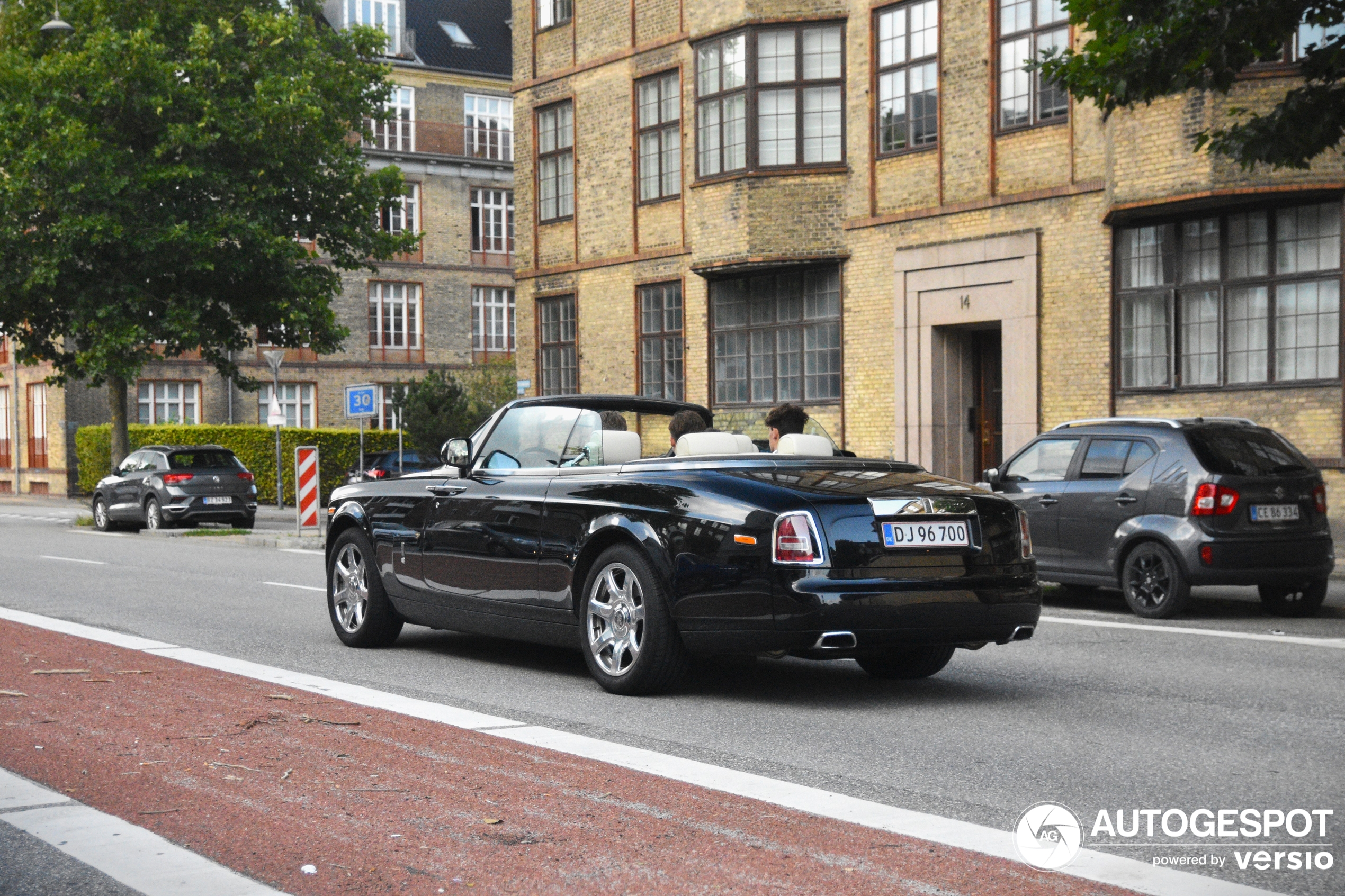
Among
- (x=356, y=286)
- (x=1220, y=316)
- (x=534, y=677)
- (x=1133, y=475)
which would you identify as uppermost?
(x=356, y=286)

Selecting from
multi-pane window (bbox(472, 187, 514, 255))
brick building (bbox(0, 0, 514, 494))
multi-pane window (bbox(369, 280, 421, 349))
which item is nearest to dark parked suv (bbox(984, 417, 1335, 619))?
brick building (bbox(0, 0, 514, 494))

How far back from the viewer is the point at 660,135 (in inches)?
1075

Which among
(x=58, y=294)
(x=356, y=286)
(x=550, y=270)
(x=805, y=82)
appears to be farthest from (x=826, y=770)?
(x=356, y=286)

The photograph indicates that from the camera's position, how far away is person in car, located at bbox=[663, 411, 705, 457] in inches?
373

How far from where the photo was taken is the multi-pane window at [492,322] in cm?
5959

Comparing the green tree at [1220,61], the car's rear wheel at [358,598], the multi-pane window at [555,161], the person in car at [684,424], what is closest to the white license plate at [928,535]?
the person in car at [684,424]

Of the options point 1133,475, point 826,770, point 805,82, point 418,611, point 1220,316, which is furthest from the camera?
point 805,82

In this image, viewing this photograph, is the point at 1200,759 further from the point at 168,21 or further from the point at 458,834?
the point at 168,21

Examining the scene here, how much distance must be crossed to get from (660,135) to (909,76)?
5500 millimetres

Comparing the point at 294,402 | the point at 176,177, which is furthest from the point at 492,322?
the point at 176,177

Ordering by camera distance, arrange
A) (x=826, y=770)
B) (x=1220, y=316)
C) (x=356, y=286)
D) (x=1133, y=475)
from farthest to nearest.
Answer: (x=356, y=286) → (x=1220, y=316) → (x=1133, y=475) → (x=826, y=770)

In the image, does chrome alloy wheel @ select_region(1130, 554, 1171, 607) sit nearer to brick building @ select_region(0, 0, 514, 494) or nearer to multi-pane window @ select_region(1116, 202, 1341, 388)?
multi-pane window @ select_region(1116, 202, 1341, 388)

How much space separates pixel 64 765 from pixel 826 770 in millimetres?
2998

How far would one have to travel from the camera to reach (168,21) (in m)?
29.9
